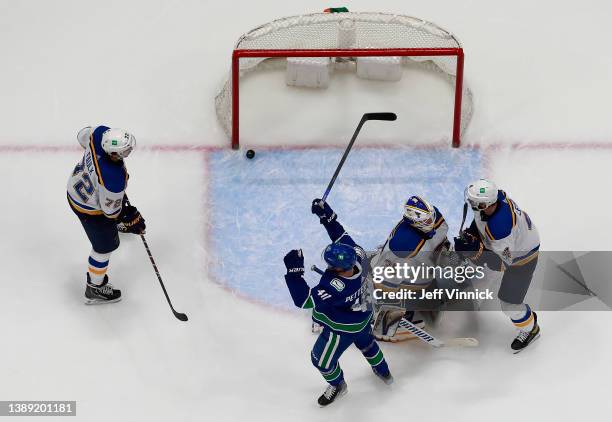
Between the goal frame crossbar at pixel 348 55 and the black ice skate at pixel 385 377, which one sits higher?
the goal frame crossbar at pixel 348 55

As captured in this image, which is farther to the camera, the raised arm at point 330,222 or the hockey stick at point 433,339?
the raised arm at point 330,222

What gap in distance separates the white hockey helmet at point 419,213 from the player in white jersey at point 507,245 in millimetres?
178

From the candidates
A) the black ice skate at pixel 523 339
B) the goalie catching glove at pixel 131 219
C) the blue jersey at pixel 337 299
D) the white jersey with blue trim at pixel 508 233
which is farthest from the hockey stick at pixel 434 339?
the goalie catching glove at pixel 131 219

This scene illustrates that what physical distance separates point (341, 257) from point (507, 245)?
81 centimetres

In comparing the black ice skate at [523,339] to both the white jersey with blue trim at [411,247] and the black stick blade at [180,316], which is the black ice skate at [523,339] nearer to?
the white jersey with blue trim at [411,247]

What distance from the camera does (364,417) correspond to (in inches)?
236

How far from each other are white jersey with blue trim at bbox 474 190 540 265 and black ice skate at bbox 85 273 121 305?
178 centimetres

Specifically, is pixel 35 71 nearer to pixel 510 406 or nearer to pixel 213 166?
pixel 213 166

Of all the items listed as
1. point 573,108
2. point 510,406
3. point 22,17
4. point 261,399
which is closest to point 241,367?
point 261,399

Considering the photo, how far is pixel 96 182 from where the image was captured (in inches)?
240

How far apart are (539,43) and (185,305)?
114 inches

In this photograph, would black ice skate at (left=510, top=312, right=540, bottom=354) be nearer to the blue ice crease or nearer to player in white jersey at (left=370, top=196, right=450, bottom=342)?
player in white jersey at (left=370, top=196, right=450, bottom=342)

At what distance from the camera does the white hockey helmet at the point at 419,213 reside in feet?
19.4

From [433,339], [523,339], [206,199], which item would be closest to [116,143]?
[206,199]
